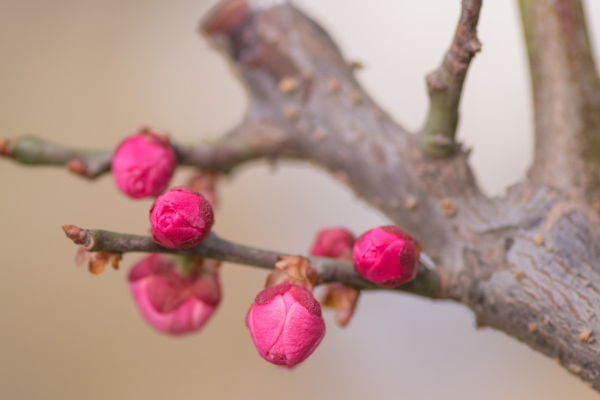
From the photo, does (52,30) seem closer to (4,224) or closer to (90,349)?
(4,224)

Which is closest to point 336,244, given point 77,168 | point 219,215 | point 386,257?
point 386,257

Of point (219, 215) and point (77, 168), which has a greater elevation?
point (77, 168)

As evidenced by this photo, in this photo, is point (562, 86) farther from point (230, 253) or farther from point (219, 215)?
point (219, 215)

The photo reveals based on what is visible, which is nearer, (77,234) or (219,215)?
(77,234)

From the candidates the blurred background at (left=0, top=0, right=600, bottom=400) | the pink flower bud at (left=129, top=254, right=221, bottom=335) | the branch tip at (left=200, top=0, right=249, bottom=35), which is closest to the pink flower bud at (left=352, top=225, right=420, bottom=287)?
the pink flower bud at (left=129, top=254, right=221, bottom=335)

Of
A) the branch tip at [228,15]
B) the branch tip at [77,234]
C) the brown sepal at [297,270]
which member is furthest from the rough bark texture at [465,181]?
the branch tip at [77,234]

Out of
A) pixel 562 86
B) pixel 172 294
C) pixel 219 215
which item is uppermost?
pixel 562 86
